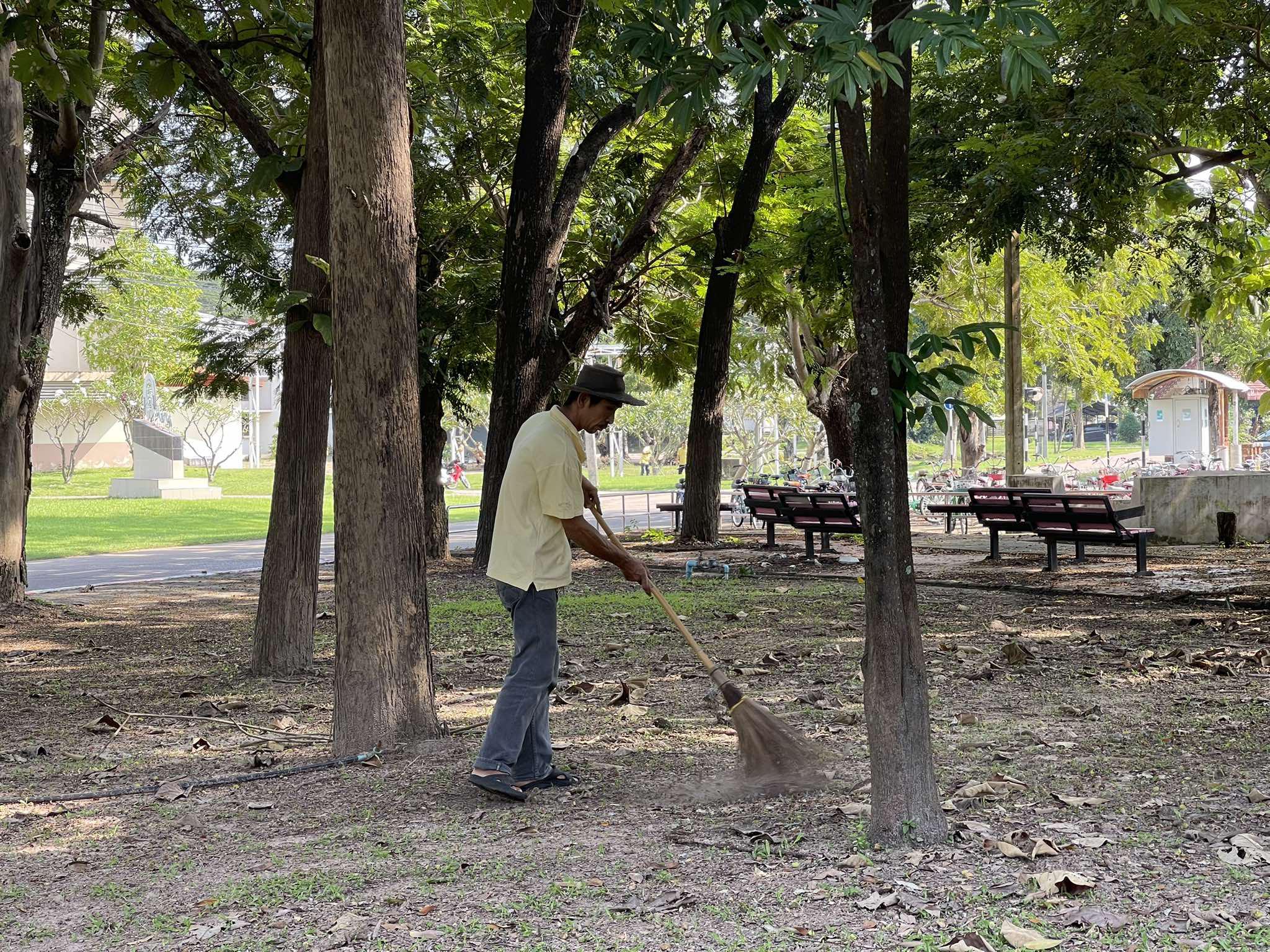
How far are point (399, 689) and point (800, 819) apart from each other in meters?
2.20

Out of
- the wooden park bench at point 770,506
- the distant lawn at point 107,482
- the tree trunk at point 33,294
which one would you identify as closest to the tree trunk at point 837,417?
the wooden park bench at point 770,506

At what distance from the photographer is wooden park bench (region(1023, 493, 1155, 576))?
43.2ft

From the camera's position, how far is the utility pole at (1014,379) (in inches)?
797

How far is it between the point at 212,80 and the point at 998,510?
32.7 ft

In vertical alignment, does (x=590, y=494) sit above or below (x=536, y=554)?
above

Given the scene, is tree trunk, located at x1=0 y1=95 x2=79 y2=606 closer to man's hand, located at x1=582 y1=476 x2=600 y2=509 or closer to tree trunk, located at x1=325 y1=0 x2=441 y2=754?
tree trunk, located at x1=325 y1=0 x2=441 y2=754

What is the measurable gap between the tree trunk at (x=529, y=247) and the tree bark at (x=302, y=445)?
5587 millimetres

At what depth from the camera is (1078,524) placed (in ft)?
44.2

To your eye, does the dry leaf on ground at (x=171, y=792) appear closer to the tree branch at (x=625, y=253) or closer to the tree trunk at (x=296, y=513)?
the tree trunk at (x=296, y=513)

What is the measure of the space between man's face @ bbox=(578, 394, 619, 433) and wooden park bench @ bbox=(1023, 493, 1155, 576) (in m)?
9.06

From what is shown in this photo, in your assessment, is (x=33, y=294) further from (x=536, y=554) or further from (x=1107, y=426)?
(x=1107, y=426)

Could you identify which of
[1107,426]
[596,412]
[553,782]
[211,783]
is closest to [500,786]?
[553,782]

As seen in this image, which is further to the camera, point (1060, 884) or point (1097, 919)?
→ point (1060, 884)

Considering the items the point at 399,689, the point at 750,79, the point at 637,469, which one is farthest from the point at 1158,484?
the point at 637,469
